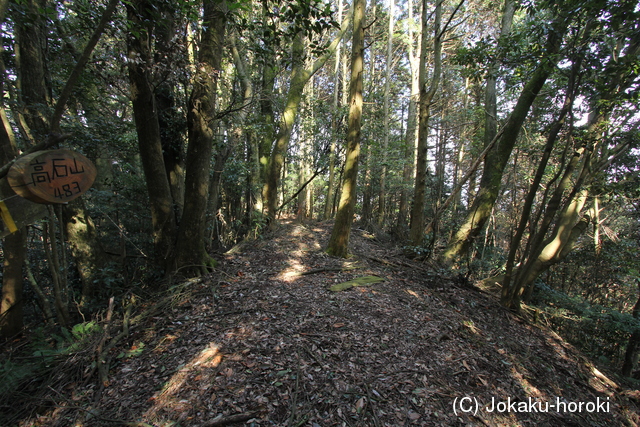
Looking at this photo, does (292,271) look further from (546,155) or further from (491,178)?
(491,178)

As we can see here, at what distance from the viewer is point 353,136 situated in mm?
6297

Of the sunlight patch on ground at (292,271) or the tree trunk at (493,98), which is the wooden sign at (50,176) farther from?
the tree trunk at (493,98)

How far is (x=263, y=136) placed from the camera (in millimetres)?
9117

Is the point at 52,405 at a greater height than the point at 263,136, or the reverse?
the point at 263,136

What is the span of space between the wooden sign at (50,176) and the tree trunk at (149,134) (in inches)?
92.0

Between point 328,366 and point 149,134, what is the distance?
4.39 m

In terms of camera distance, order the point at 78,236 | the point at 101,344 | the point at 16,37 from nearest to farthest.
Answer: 1. the point at 101,344
2. the point at 16,37
3. the point at 78,236

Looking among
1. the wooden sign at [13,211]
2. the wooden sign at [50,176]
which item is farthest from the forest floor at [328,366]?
the wooden sign at [50,176]

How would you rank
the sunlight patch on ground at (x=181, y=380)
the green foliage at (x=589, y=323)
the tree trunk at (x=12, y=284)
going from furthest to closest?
the green foliage at (x=589, y=323)
the tree trunk at (x=12, y=284)
the sunlight patch on ground at (x=181, y=380)

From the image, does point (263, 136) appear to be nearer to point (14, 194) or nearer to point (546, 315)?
point (14, 194)

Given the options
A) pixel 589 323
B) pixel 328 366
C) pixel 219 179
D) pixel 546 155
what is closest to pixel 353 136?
pixel 219 179

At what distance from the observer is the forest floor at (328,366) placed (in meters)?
2.50

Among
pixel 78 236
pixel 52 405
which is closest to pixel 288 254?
pixel 78 236

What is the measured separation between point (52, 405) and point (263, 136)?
25.9 ft
